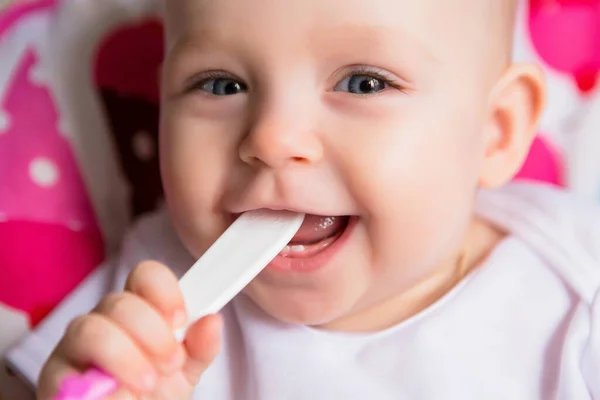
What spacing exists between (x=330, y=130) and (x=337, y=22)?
0.08 m

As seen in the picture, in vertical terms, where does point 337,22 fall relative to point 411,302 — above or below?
above

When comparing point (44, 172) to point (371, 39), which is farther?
point (44, 172)

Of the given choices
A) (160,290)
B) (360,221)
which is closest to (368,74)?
(360,221)

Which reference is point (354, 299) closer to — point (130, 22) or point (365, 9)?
point (365, 9)

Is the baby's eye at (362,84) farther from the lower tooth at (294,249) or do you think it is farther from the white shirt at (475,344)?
the white shirt at (475,344)

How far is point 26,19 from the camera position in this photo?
0.99m

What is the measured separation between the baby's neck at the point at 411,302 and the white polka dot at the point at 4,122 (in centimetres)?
41

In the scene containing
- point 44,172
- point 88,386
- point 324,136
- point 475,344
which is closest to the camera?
point 88,386

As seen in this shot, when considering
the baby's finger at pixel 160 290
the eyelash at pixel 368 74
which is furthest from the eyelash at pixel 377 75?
the baby's finger at pixel 160 290

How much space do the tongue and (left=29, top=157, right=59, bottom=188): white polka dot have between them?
0.34 m

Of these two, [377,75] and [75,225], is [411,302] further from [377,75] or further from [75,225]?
[75,225]

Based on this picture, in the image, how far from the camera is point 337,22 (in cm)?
63

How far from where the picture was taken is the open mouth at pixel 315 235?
69cm

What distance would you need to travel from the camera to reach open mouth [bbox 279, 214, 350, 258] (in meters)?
0.69
